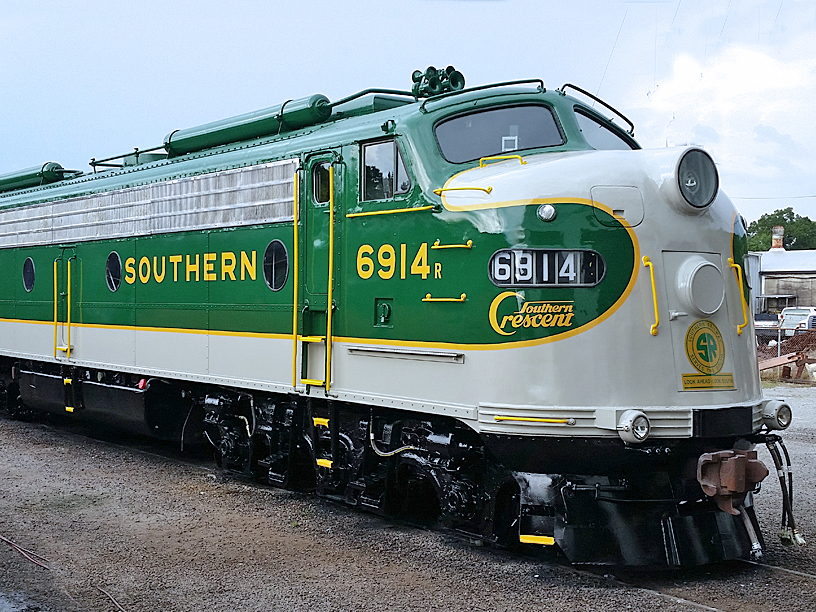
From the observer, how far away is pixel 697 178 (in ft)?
22.6

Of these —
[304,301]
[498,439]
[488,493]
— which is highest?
[304,301]

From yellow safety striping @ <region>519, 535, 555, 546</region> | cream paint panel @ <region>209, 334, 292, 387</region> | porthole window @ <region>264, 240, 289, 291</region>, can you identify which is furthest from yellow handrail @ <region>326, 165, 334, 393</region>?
yellow safety striping @ <region>519, 535, 555, 546</region>

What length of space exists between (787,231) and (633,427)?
83.4 meters

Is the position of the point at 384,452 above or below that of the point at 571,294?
below

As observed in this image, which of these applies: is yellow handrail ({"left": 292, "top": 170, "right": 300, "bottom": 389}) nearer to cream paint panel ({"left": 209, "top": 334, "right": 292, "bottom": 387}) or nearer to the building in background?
cream paint panel ({"left": 209, "top": 334, "right": 292, "bottom": 387})

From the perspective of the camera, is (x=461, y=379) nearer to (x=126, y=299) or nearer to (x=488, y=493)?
(x=488, y=493)

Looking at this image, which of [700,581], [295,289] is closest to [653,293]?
[700,581]

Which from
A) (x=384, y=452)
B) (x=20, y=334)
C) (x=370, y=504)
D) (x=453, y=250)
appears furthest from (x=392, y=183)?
(x=20, y=334)

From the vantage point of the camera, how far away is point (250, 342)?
30.4 feet

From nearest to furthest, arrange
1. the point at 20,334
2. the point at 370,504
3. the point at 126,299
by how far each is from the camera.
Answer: the point at 370,504 → the point at 126,299 → the point at 20,334

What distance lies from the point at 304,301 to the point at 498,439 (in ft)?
8.66

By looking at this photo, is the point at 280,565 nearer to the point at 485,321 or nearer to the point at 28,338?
the point at 485,321

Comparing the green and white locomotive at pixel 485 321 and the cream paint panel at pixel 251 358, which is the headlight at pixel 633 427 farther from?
the cream paint panel at pixel 251 358

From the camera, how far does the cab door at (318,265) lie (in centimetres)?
824
